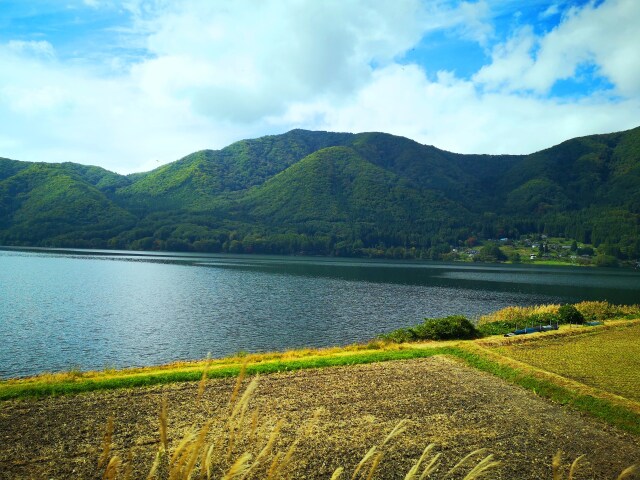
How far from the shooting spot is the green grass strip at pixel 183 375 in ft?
58.5

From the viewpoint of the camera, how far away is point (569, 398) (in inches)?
702

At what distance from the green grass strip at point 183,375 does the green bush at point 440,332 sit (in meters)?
4.92

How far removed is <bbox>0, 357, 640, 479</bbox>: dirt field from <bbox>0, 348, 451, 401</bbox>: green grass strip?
1.00 meters

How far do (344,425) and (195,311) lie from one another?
137ft

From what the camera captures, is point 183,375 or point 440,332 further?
point 440,332

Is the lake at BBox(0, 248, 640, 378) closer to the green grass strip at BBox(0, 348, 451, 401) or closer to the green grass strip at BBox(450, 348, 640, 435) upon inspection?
the green grass strip at BBox(0, 348, 451, 401)

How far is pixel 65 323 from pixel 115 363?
16.6m

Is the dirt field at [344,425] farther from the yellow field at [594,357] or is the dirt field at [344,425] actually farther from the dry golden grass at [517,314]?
the dry golden grass at [517,314]

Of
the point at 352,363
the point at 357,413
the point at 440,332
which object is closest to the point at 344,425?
the point at 357,413

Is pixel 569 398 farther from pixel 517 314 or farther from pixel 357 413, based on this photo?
pixel 517 314

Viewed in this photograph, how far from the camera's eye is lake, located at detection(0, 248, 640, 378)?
33.3 m

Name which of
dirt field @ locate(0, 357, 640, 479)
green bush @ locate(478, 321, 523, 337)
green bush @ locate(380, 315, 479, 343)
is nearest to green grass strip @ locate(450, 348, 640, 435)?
dirt field @ locate(0, 357, 640, 479)

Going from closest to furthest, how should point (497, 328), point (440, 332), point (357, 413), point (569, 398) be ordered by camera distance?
point (357, 413) < point (569, 398) < point (440, 332) < point (497, 328)

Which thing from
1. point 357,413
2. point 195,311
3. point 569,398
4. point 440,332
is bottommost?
point 195,311
